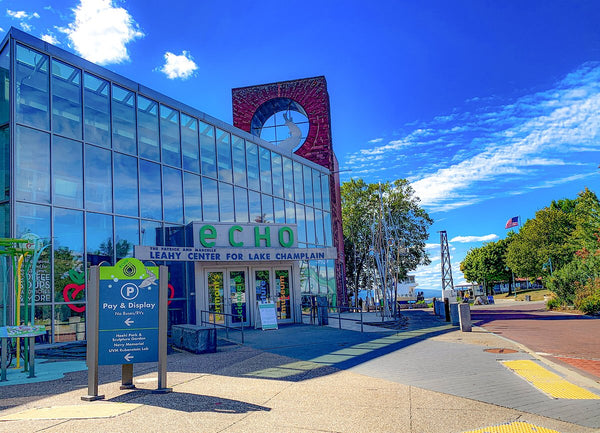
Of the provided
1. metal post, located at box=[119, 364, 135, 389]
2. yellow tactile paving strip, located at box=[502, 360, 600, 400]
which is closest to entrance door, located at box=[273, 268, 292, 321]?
yellow tactile paving strip, located at box=[502, 360, 600, 400]

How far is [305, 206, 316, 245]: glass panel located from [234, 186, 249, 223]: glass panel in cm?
591

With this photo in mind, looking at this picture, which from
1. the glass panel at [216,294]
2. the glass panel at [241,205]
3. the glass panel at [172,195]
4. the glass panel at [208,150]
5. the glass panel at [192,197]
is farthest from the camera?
the glass panel at [241,205]

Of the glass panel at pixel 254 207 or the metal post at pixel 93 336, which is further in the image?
the glass panel at pixel 254 207

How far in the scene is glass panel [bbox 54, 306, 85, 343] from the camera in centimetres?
1441

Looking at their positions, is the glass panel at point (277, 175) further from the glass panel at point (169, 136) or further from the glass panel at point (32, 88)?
the glass panel at point (32, 88)

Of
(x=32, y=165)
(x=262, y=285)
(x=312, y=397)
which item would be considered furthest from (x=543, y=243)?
(x=312, y=397)

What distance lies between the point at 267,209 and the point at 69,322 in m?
11.8

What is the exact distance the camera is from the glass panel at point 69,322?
14406 millimetres

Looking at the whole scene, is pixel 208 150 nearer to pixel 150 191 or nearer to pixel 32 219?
pixel 150 191

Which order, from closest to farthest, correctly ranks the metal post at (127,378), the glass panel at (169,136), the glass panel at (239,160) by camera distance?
the metal post at (127,378) < the glass panel at (169,136) < the glass panel at (239,160)

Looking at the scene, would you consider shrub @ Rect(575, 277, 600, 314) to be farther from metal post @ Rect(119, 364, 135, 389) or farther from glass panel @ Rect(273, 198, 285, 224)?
metal post @ Rect(119, 364, 135, 389)

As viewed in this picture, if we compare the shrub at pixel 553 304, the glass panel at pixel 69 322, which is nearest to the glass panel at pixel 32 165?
the glass panel at pixel 69 322

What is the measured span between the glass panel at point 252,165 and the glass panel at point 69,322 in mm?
10569

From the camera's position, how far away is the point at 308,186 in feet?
94.7
